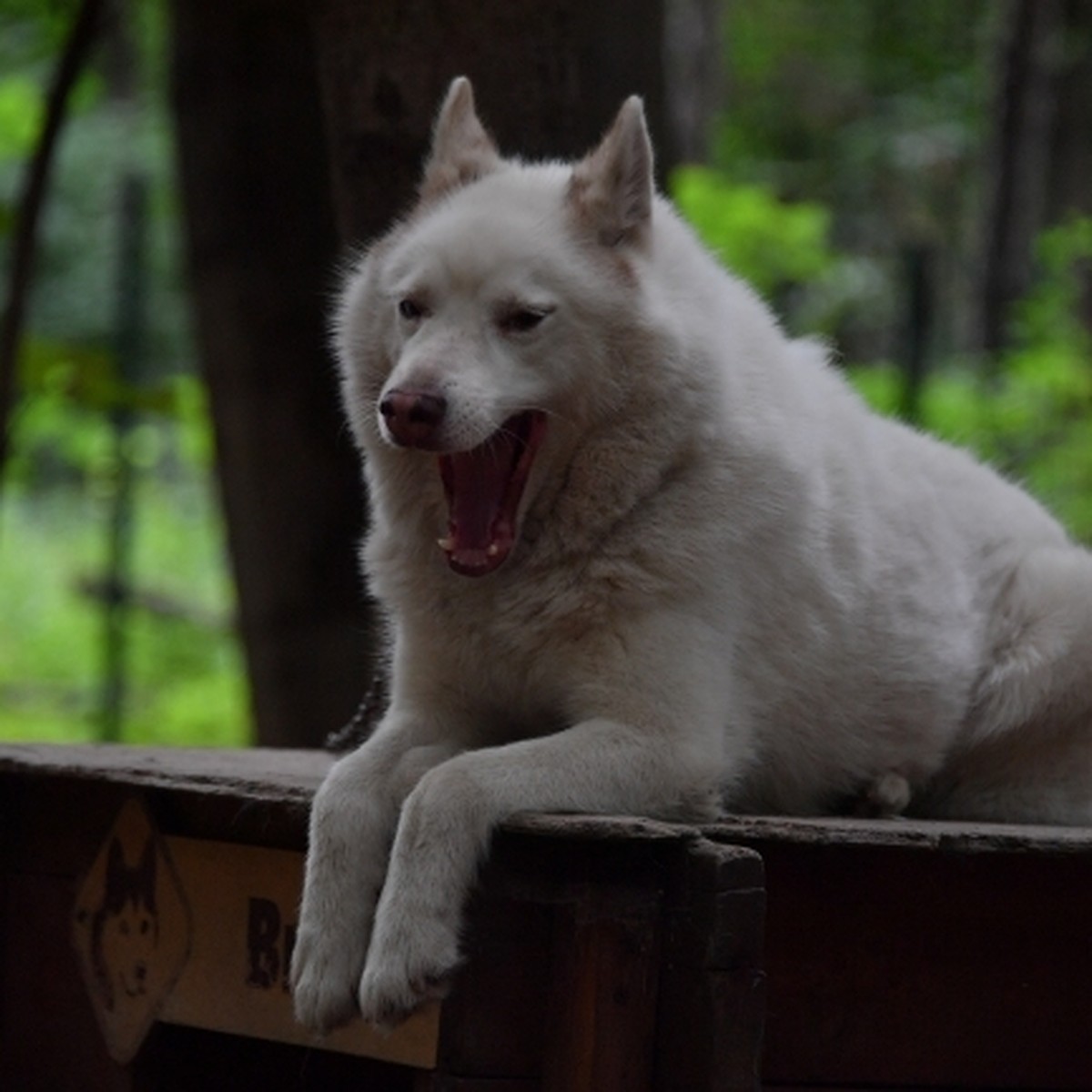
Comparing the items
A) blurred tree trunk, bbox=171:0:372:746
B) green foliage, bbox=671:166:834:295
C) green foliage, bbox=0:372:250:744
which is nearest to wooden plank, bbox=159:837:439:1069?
blurred tree trunk, bbox=171:0:372:746

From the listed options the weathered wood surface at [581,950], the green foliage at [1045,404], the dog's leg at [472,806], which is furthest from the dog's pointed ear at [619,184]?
the green foliage at [1045,404]

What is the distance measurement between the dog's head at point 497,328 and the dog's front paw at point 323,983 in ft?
2.42

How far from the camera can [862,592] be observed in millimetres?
3898

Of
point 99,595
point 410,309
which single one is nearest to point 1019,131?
point 99,595

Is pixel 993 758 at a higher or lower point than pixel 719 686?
lower

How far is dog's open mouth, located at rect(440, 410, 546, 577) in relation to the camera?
141 inches

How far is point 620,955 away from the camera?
10.0 ft

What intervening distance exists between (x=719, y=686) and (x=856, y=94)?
15.8 meters

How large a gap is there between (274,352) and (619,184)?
10.9 feet

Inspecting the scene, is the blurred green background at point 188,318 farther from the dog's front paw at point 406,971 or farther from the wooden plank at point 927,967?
the dog's front paw at point 406,971

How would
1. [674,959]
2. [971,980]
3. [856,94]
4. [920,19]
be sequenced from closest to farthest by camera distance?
[674,959]
[971,980]
[920,19]
[856,94]

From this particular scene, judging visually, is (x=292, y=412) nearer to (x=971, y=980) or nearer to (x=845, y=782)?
(x=845, y=782)

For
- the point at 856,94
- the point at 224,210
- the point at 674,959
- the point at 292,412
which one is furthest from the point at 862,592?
the point at 856,94

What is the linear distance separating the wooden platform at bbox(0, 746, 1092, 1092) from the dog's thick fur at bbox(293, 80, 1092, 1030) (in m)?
0.18
